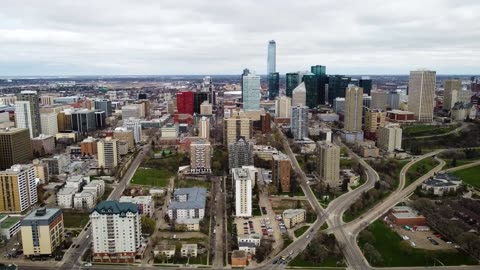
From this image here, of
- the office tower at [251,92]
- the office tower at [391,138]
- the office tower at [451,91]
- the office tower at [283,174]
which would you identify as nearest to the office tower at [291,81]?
the office tower at [251,92]

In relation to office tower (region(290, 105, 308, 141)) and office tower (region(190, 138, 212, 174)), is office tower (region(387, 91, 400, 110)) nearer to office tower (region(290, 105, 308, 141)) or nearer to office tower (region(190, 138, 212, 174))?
office tower (region(290, 105, 308, 141))

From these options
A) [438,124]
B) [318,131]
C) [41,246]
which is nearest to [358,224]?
[41,246]

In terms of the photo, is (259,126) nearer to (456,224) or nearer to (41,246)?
(456,224)

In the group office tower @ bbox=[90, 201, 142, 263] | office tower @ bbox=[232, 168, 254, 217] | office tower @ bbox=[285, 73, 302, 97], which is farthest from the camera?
office tower @ bbox=[285, 73, 302, 97]

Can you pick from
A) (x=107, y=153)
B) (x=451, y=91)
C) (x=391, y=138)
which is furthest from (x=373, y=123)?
(x=107, y=153)

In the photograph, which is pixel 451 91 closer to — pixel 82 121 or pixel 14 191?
pixel 82 121

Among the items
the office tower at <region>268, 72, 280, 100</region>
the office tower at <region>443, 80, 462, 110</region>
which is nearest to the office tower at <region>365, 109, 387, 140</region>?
the office tower at <region>443, 80, 462, 110</region>

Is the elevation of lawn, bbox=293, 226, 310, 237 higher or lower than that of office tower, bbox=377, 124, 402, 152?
lower
